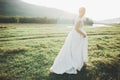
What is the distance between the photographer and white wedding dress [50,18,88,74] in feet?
26.8

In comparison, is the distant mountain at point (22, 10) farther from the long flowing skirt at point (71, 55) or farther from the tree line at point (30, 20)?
the long flowing skirt at point (71, 55)

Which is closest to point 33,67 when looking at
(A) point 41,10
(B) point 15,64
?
(B) point 15,64

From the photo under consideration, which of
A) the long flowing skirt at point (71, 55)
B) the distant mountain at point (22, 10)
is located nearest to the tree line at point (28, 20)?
the long flowing skirt at point (71, 55)

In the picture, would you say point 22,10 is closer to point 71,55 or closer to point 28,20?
point 28,20

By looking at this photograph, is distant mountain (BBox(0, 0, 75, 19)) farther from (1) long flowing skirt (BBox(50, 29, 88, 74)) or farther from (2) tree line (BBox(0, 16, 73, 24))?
(1) long flowing skirt (BBox(50, 29, 88, 74))

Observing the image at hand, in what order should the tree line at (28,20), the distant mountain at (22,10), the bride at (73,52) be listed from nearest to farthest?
the bride at (73,52)
the tree line at (28,20)
the distant mountain at (22,10)

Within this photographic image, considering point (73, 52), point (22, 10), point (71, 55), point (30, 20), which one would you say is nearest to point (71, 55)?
point (71, 55)

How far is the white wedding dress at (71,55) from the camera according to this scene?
8164 millimetres

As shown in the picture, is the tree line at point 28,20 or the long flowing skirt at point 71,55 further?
the tree line at point 28,20

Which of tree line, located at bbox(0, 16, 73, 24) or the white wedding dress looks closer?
the white wedding dress

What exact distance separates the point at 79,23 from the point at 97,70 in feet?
9.09

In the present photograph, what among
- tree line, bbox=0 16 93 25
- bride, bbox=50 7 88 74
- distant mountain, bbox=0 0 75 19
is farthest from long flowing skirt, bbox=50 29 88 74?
distant mountain, bbox=0 0 75 19

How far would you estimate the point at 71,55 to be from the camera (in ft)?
→ 27.5

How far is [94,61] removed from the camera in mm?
Result: 10305
